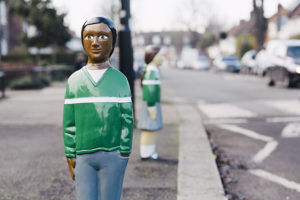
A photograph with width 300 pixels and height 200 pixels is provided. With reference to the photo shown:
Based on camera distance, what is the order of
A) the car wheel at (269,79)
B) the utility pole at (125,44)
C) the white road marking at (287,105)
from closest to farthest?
the utility pole at (125,44)
the white road marking at (287,105)
the car wheel at (269,79)

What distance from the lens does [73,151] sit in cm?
271

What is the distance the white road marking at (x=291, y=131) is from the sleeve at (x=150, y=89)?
322 cm

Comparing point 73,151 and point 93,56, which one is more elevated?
point 93,56

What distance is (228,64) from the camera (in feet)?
110

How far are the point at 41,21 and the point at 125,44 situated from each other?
63.4 ft

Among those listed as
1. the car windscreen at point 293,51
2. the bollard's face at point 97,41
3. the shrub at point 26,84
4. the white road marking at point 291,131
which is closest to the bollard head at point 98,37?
the bollard's face at point 97,41

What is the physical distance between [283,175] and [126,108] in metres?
2.91

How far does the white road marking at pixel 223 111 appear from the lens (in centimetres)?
949

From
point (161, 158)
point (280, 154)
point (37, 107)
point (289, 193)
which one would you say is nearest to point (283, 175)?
point (289, 193)

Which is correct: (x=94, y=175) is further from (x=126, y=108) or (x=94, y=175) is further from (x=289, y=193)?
(x=289, y=193)

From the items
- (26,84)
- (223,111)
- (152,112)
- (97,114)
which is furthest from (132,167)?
(26,84)

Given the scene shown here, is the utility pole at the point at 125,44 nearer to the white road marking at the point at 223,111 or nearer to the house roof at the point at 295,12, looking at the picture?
the white road marking at the point at 223,111

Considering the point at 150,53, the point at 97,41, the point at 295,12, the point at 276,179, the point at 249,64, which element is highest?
the point at 295,12

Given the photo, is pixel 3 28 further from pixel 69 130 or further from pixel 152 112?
pixel 69 130
